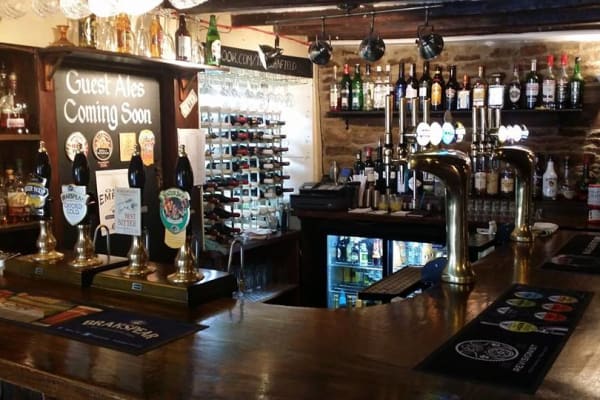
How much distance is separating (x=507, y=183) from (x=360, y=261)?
52.3 inches

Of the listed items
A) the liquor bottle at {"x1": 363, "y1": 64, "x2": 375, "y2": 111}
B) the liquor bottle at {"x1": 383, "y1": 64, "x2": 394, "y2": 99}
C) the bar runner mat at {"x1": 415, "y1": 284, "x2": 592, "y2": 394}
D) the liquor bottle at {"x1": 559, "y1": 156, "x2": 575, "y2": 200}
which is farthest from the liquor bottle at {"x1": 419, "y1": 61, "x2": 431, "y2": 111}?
the bar runner mat at {"x1": 415, "y1": 284, "x2": 592, "y2": 394}

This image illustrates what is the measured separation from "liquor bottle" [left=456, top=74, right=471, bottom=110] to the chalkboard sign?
246cm

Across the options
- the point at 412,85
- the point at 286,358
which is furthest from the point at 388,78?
the point at 286,358

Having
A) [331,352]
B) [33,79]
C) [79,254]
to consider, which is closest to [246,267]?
[33,79]

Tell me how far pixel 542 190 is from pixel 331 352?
4.12 metres

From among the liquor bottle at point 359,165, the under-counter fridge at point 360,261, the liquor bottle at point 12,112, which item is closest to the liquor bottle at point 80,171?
the liquor bottle at point 12,112

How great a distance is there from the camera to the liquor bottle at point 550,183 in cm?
512

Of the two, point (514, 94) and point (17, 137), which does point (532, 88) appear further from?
point (17, 137)

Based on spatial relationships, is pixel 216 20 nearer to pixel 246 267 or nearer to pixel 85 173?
pixel 246 267

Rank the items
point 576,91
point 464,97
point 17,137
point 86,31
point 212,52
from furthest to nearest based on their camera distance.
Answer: point 464,97 → point 576,91 → point 212,52 → point 86,31 → point 17,137

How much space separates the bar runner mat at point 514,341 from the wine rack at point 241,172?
299 centimetres

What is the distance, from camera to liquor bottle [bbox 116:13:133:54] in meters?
3.76

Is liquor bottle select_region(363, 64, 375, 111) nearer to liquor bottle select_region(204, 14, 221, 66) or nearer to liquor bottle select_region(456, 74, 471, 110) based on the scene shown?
liquor bottle select_region(456, 74, 471, 110)

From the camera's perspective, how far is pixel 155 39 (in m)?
4.07
